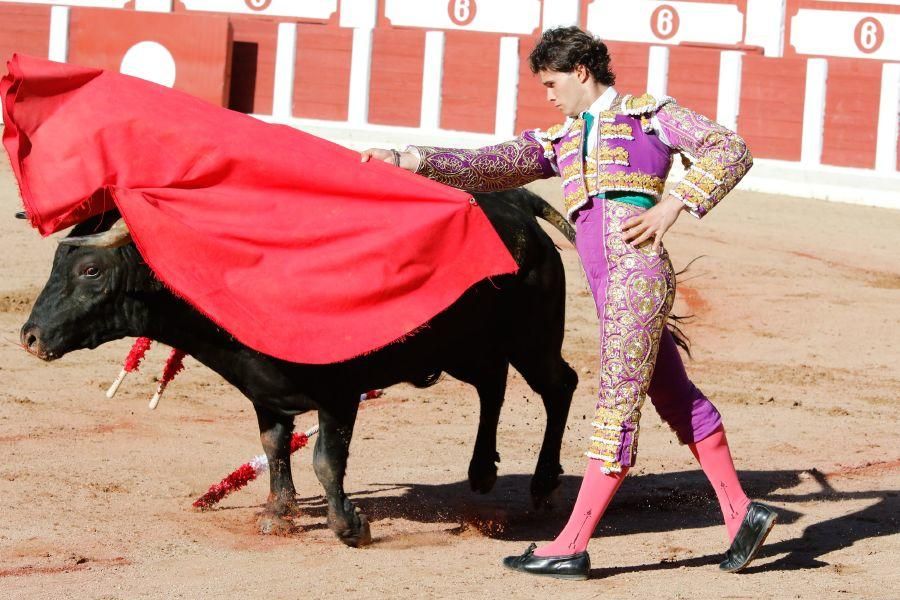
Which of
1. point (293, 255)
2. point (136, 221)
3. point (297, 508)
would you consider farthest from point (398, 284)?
point (297, 508)

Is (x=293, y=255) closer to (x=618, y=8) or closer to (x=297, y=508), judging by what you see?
(x=297, y=508)

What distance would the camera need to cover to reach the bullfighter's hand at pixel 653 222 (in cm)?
330

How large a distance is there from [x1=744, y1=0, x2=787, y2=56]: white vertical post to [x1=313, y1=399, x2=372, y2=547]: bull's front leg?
13.0 m

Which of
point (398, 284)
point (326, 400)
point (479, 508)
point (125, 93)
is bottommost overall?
point (479, 508)

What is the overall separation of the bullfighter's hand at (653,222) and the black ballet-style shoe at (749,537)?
0.71 meters

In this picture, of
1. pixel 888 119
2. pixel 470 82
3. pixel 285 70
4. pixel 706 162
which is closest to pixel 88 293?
pixel 706 162

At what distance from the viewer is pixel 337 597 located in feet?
10.8

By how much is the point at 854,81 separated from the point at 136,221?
36.4 feet

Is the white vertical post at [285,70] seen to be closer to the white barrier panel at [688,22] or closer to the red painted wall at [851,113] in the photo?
the white barrier panel at [688,22]

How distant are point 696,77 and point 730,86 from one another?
1.19 feet

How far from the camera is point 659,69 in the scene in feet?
46.4

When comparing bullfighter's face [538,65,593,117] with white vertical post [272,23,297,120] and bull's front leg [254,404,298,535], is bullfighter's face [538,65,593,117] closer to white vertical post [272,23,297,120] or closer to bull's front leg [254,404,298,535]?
bull's front leg [254,404,298,535]

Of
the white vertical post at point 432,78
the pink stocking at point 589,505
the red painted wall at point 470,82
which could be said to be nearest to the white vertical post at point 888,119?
the red painted wall at point 470,82

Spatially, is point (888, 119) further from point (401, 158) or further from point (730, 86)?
point (401, 158)
